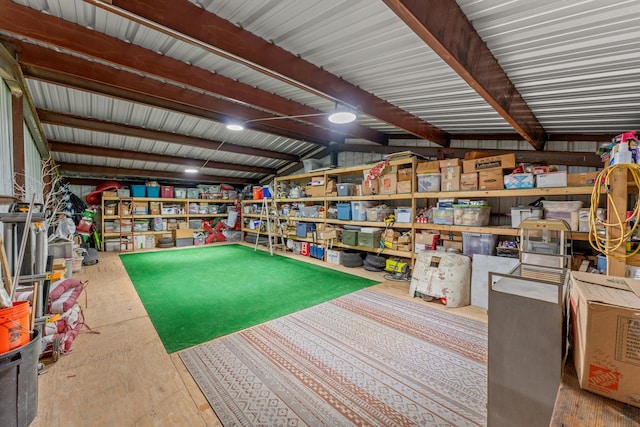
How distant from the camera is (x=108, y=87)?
137 inches

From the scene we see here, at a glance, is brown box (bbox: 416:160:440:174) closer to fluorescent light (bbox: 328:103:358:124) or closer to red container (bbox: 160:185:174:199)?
fluorescent light (bbox: 328:103:358:124)

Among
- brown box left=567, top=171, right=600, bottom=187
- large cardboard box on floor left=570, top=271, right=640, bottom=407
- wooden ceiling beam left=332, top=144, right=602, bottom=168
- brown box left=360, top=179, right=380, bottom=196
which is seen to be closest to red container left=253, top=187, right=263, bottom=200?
brown box left=360, top=179, right=380, bottom=196

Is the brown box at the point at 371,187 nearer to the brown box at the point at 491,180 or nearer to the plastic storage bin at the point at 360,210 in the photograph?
Result: the plastic storage bin at the point at 360,210

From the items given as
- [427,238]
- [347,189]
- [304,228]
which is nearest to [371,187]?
[347,189]

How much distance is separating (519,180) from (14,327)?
15.7 ft

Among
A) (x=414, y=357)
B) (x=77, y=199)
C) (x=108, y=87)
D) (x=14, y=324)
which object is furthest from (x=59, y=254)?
→ (x=414, y=357)

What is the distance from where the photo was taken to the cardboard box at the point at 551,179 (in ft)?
10.3

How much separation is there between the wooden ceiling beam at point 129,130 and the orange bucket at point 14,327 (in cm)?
433

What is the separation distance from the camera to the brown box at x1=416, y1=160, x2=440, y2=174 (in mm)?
4336

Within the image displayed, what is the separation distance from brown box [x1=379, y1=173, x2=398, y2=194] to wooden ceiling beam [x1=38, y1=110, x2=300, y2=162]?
11.3 feet

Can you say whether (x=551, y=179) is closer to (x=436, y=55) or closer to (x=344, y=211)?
(x=436, y=55)

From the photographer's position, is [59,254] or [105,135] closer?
[59,254]

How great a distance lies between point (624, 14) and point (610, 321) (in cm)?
191

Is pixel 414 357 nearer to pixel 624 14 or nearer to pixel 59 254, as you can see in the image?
pixel 624 14
